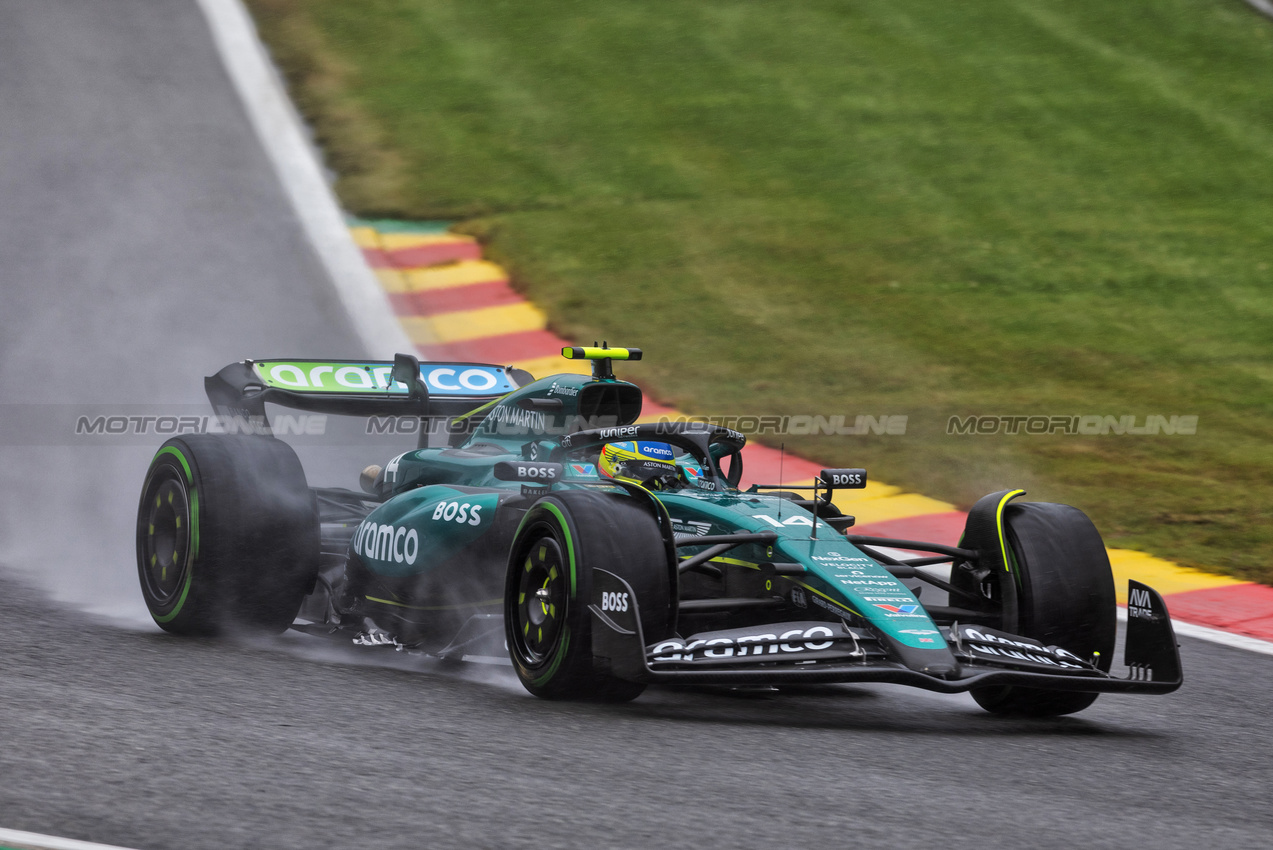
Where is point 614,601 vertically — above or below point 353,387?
below

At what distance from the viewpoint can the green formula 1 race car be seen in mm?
5008

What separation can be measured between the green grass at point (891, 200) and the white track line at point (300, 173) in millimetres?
380

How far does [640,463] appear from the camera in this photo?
615 cm

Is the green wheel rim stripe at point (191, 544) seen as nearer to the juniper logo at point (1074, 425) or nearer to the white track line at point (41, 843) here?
the white track line at point (41, 843)

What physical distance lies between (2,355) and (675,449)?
22.2 feet

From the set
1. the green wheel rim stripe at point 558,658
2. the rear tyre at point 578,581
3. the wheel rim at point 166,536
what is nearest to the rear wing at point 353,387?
the wheel rim at point 166,536

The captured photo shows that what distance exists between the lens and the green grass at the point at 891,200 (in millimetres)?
11359

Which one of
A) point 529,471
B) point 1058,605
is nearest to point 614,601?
point 529,471

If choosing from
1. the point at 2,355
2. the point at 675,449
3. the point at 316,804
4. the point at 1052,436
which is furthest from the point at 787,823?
the point at 2,355

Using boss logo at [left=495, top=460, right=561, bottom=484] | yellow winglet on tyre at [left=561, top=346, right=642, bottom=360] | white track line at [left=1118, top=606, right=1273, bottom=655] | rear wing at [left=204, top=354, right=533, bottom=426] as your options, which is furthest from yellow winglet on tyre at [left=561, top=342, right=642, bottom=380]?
white track line at [left=1118, top=606, right=1273, bottom=655]

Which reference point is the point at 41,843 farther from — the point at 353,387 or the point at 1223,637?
the point at 1223,637

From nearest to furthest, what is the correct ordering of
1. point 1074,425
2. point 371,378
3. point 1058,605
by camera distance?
point 1058,605
point 371,378
point 1074,425

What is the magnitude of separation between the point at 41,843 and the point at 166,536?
11.0 feet

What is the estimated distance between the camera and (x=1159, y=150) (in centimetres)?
1739
